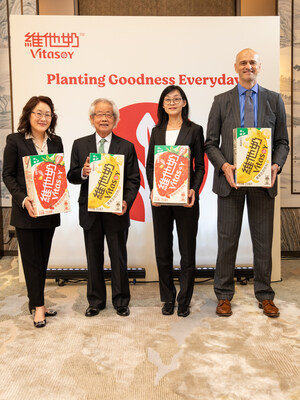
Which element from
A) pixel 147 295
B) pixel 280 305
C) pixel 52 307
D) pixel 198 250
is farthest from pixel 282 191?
pixel 52 307

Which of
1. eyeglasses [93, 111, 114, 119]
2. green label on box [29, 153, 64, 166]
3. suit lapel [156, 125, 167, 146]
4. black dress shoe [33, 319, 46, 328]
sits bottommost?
black dress shoe [33, 319, 46, 328]

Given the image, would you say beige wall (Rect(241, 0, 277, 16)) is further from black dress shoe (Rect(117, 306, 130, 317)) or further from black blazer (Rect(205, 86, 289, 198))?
black dress shoe (Rect(117, 306, 130, 317))

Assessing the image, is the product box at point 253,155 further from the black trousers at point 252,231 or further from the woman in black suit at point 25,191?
the woman in black suit at point 25,191

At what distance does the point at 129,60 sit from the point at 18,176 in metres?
1.48

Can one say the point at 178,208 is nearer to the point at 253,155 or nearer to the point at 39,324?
the point at 253,155

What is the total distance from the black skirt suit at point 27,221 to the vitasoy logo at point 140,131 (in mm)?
946

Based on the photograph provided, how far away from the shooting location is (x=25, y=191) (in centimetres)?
266

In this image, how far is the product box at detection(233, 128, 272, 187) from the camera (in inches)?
106

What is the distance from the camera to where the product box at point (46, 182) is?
2568 mm

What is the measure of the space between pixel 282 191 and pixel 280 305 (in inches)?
69.2

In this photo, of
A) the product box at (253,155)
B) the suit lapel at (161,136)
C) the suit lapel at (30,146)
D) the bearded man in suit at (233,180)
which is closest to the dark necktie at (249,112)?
the bearded man in suit at (233,180)

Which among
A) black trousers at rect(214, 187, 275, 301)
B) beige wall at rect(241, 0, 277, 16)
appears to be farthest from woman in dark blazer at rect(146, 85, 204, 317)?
beige wall at rect(241, 0, 277, 16)

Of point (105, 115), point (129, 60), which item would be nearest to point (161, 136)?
point (105, 115)

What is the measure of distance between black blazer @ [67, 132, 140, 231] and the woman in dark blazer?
0.13 m
